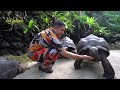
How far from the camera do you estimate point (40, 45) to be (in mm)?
4055

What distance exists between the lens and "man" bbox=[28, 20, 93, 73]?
388 cm

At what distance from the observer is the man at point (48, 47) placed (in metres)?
3.88

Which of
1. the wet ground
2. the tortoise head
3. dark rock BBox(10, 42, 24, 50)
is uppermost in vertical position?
the tortoise head

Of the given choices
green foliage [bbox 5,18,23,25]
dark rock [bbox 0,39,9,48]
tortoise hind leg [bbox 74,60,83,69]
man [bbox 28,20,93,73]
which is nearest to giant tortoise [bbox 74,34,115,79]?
tortoise hind leg [bbox 74,60,83,69]

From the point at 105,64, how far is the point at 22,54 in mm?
2332

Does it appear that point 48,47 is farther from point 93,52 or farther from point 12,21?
point 12,21

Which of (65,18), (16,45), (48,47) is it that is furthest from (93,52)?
(65,18)

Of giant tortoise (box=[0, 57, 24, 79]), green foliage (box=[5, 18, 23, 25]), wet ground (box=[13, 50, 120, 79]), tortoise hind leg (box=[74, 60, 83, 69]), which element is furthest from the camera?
green foliage (box=[5, 18, 23, 25])

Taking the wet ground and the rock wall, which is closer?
the wet ground

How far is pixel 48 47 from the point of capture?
3.98 meters

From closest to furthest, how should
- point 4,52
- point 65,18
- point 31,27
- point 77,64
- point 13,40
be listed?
point 77,64 < point 4,52 < point 13,40 < point 31,27 < point 65,18

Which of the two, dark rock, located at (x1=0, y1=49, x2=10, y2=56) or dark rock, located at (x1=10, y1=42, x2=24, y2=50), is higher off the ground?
dark rock, located at (x1=10, y1=42, x2=24, y2=50)

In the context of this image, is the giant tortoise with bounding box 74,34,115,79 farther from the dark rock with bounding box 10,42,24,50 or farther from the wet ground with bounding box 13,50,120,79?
the dark rock with bounding box 10,42,24,50

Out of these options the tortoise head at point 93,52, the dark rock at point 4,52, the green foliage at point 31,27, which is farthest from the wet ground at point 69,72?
the green foliage at point 31,27
